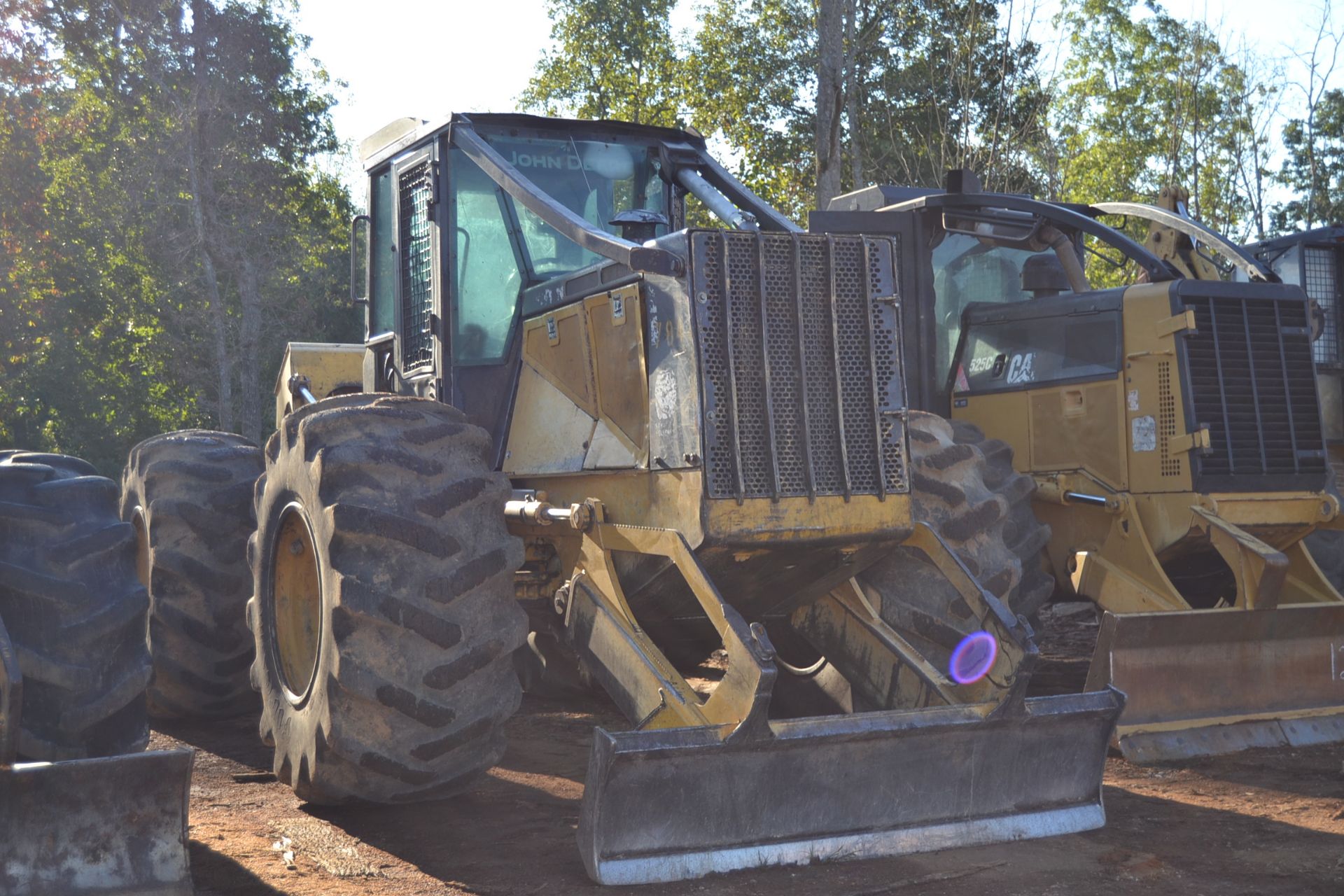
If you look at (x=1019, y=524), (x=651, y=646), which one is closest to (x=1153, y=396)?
(x=1019, y=524)

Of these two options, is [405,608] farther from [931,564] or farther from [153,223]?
[153,223]

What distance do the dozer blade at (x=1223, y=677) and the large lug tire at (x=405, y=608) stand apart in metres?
3.53

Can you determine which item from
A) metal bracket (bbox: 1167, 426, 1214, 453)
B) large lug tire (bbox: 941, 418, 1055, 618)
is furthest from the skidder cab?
metal bracket (bbox: 1167, 426, 1214, 453)

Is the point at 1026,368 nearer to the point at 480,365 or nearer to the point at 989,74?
the point at 480,365

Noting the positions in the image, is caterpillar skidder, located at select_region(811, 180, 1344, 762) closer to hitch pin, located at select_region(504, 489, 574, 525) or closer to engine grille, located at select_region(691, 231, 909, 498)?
engine grille, located at select_region(691, 231, 909, 498)

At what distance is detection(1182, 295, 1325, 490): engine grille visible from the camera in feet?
26.9

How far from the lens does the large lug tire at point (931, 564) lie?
547 centimetres

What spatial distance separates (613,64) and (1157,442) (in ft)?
62.3

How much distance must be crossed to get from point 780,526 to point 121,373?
31745mm

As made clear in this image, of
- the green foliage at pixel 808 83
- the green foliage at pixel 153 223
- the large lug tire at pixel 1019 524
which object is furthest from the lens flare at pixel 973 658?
the green foliage at pixel 153 223

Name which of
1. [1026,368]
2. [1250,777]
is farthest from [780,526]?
[1026,368]

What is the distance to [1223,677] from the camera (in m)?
7.32

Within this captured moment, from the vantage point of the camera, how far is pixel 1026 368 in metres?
9.16

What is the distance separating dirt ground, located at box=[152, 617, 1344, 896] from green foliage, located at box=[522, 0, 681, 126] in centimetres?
1572
